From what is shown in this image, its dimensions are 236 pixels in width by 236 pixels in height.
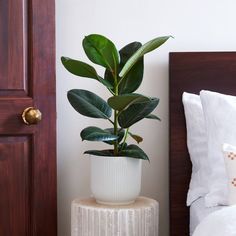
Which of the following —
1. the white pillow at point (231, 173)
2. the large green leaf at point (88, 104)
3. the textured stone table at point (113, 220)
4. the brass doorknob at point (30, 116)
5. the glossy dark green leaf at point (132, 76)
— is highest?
the glossy dark green leaf at point (132, 76)

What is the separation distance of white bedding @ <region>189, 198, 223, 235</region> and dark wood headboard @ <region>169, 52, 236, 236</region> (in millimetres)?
146

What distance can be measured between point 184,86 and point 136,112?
0.34 m

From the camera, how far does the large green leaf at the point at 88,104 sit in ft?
6.11

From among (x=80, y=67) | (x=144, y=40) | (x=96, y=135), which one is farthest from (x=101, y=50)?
(x=144, y=40)

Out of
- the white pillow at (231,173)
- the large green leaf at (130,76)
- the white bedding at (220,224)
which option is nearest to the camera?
the white bedding at (220,224)

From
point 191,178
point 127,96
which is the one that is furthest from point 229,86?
point 127,96

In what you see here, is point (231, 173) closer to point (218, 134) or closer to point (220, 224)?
point (218, 134)

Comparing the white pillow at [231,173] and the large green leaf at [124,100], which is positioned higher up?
the large green leaf at [124,100]

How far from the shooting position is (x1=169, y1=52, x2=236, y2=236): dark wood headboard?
2.13 metres

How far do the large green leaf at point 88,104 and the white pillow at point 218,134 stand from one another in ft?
1.29

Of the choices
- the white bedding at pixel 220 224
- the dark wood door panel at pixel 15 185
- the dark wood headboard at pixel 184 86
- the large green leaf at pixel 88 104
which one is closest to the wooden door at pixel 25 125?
Answer: the dark wood door panel at pixel 15 185

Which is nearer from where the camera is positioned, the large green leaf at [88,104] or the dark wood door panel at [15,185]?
the large green leaf at [88,104]

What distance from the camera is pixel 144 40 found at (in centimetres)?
224

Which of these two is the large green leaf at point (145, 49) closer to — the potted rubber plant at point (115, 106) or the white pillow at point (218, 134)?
the potted rubber plant at point (115, 106)
